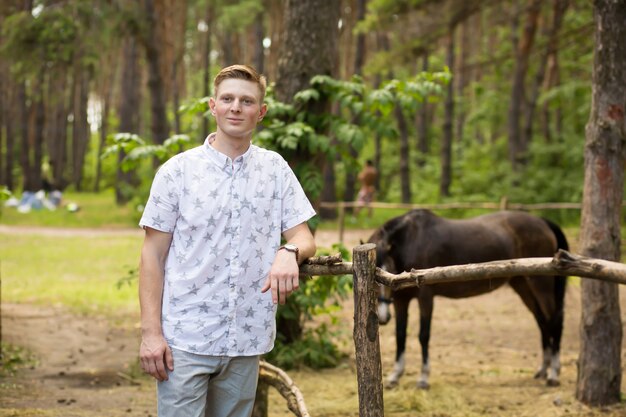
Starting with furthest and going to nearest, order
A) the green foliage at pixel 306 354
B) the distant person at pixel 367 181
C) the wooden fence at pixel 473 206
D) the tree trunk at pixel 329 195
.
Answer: the tree trunk at pixel 329 195
the distant person at pixel 367 181
the wooden fence at pixel 473 206
the green foliage at pixel 306 354

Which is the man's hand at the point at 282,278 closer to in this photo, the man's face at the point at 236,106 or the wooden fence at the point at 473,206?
the man's face at the point at 236,106

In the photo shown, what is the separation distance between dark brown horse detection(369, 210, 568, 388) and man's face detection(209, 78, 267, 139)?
4.29 m

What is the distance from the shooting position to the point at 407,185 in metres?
23.4

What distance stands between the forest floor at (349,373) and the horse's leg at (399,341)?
13cm

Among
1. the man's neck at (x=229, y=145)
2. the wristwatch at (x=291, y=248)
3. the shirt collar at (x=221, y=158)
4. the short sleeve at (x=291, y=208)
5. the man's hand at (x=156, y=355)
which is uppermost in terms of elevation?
the man's neck at (x=229, y=145)

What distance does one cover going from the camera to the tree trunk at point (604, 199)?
604 centimetres

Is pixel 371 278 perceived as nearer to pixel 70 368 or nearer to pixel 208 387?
pixel 208 387

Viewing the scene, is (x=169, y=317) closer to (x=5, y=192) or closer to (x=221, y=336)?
(x=221, y=336)

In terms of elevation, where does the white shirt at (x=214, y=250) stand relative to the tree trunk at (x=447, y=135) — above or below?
below

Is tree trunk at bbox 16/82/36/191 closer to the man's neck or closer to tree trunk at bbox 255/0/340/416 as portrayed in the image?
tree trunk at bbox 255/0/340/416

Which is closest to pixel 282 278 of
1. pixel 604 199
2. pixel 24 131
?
pixel 604 199

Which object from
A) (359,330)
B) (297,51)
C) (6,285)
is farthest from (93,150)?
(359,330)

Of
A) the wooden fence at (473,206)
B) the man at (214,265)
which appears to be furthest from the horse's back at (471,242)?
the man at (214,265)

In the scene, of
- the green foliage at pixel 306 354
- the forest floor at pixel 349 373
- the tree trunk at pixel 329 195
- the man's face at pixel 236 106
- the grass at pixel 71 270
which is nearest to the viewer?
the man's face at pixel 236 106
